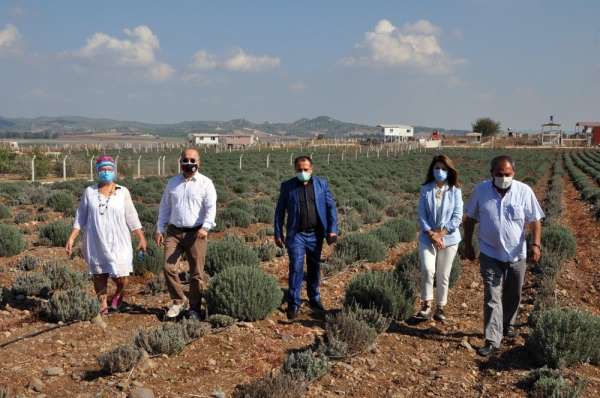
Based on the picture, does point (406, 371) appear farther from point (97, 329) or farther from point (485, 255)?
point (97, 329)

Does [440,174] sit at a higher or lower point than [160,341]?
higher

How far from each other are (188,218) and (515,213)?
10.4 ft

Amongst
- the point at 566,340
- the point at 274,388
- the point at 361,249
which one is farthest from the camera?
the point at 361,249

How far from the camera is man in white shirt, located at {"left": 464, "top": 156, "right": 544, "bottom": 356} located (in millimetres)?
5262

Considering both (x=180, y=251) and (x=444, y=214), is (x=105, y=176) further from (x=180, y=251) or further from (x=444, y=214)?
(x=444, y=214)

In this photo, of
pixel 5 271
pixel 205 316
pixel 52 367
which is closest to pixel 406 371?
pixel 205 316

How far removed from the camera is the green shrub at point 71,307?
19.3 ft

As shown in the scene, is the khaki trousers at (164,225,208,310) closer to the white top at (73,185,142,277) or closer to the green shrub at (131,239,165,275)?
the white top at (73,185,142,277)

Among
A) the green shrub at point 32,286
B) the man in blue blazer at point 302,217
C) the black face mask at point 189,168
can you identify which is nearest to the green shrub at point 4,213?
the green shrub at point 32,286

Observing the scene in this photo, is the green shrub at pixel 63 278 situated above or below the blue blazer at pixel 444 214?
below

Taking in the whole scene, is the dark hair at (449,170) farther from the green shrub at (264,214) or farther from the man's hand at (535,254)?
the green shrub at (264,214)

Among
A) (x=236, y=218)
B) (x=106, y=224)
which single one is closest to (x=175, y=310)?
(x=106, y=224)

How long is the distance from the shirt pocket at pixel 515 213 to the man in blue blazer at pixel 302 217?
1787mm

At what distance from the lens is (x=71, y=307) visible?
5988mm
